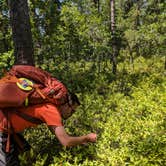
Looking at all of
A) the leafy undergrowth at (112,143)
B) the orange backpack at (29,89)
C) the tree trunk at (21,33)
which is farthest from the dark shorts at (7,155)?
the tree trunk at (21,33)

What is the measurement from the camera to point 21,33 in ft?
24.8

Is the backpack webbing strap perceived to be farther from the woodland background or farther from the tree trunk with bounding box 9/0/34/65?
the tree trunk with bounding box 9/0/34/65

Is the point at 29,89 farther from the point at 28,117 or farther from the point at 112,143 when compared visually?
the point at 112,143

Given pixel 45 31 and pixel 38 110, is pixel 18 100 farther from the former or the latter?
pixel 45 31

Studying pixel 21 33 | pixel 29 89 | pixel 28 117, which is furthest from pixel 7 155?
pixel 21 33

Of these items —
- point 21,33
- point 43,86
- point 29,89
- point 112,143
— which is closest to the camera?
point 29,89

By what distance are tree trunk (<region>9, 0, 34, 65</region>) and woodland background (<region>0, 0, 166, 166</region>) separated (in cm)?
125

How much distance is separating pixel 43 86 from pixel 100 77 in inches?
495

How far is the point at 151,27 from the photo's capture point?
2919 centimetres

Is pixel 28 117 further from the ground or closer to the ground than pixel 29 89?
closer to the ground

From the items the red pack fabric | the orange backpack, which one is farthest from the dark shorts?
the red pack fabric

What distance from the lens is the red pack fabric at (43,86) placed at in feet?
14.4

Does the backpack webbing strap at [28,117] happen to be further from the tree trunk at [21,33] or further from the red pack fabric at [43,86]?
the tree trunk at [21,33]

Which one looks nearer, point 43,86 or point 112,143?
point 43,86
